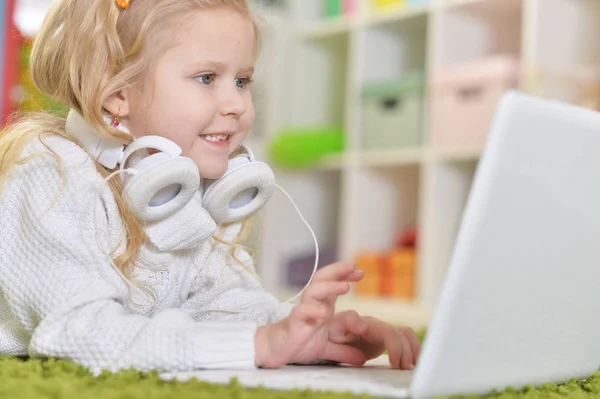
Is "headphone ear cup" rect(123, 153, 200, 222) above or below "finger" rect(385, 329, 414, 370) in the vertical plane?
above

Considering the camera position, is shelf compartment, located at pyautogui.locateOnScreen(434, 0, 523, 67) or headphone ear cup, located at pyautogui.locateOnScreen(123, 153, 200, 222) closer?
headphone ear cup, located at pyautogui.locateOnScreen(123, 153, 200, 222)

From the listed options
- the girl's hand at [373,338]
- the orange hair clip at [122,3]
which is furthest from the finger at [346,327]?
the orange hair clip at [122,3]

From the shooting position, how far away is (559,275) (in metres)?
0.77

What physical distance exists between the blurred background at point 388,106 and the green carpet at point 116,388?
5.21 feet

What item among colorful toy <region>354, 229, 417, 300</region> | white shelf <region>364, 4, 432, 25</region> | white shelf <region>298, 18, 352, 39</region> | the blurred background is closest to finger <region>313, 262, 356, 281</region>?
the blurred background

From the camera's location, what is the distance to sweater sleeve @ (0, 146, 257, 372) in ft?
2.80

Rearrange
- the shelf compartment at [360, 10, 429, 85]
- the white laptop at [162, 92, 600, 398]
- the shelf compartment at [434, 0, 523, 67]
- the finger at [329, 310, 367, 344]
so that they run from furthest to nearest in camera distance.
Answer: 1. the shelf compartment at [360, 10, 429, 85]
2. the shelf compartment at [434, 0, 523, 67]
3. the finger at [329, 310, 367, 344]
4. the white laptop at [162, 92, 600, 398]

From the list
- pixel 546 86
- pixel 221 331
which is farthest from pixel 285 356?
pixel 546 86

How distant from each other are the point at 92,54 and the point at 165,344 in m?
0.39

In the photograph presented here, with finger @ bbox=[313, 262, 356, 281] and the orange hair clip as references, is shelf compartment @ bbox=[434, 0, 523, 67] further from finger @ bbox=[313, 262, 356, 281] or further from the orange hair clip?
finger @ bbox=[313, 262, 356, 281]

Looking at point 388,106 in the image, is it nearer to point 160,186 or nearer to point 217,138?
point 217,138

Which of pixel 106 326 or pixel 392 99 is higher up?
pixel 392 99

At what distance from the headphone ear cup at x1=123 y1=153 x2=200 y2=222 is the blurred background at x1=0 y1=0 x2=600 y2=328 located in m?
1.51

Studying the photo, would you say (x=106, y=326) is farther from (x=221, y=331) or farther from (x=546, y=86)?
(x=546, y=86)
